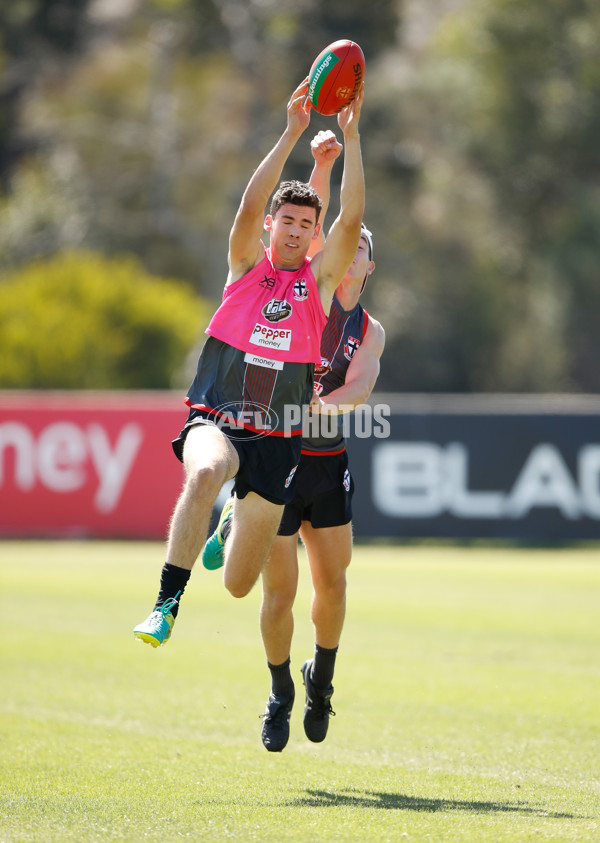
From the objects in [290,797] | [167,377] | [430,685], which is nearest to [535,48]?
[167,377]

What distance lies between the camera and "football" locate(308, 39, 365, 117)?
20.7 feet

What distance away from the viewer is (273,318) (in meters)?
6.20

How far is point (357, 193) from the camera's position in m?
6.18

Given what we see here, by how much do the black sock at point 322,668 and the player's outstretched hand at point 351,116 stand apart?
285cm

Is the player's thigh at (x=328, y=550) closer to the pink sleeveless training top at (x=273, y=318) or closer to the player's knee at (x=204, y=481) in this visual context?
the pink sleeveless training top at (x=273, y=318)

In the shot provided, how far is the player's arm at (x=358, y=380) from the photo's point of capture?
6.43m

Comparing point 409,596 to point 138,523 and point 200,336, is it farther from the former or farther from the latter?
point 200,336

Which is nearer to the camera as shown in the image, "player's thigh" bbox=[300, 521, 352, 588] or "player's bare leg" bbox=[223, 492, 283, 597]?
"player's bare leg" bbox=[223, 492, 283, 597]

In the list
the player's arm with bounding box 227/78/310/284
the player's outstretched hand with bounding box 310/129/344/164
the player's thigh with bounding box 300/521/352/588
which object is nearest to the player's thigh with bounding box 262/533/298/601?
the player's thigh with bounding box 300/521/352/588

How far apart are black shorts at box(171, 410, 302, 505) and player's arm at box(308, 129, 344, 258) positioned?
118 cm

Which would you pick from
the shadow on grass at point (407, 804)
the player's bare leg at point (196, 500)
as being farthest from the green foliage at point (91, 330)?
the shadow on grass at point (407, 804)

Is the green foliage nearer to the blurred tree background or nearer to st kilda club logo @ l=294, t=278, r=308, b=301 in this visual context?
the blurred tree background

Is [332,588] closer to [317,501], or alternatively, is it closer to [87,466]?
[317,501]

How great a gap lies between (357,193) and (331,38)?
37.9 metres
